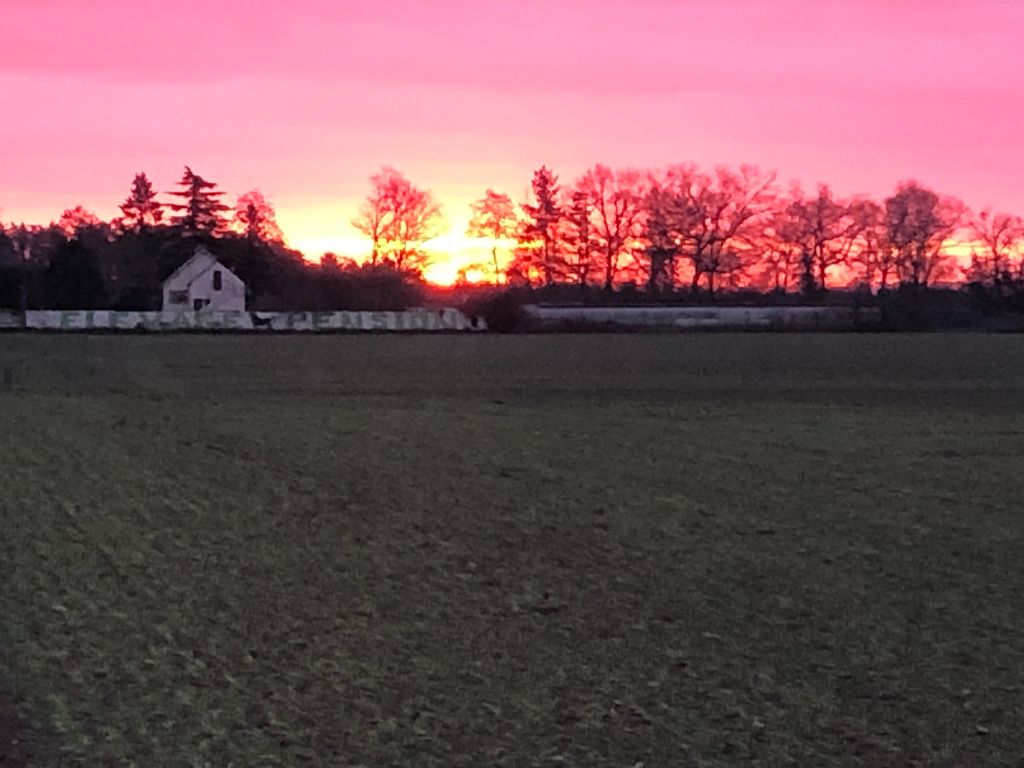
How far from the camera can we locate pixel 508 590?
1045cm

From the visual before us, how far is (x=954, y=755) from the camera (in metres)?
6.71

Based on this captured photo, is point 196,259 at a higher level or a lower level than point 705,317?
higher

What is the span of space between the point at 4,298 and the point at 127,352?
3488cm

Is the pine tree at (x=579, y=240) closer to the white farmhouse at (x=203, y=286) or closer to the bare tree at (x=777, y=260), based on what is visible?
the bare tree at (x=777, y=260)

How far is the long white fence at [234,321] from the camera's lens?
6856 centimetres

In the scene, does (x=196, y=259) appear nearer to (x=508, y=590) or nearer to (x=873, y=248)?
(x=873, y=248)

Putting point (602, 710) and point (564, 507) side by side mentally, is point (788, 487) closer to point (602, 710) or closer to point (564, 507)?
point (564, 507)

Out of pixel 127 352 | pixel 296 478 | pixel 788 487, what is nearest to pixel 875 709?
pixel 788 487

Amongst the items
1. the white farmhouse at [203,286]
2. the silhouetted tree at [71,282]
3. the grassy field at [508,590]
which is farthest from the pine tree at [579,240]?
the grassy field at [508,590]

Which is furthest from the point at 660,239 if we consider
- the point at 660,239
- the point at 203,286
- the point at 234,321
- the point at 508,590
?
the point at 508,590

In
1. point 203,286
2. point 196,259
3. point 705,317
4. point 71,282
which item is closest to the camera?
point 71,282

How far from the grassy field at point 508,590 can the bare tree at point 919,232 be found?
7455cm

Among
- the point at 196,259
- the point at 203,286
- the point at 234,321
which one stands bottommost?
the point at 234,321

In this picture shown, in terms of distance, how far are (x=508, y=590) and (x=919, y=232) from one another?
9101 centimetres
